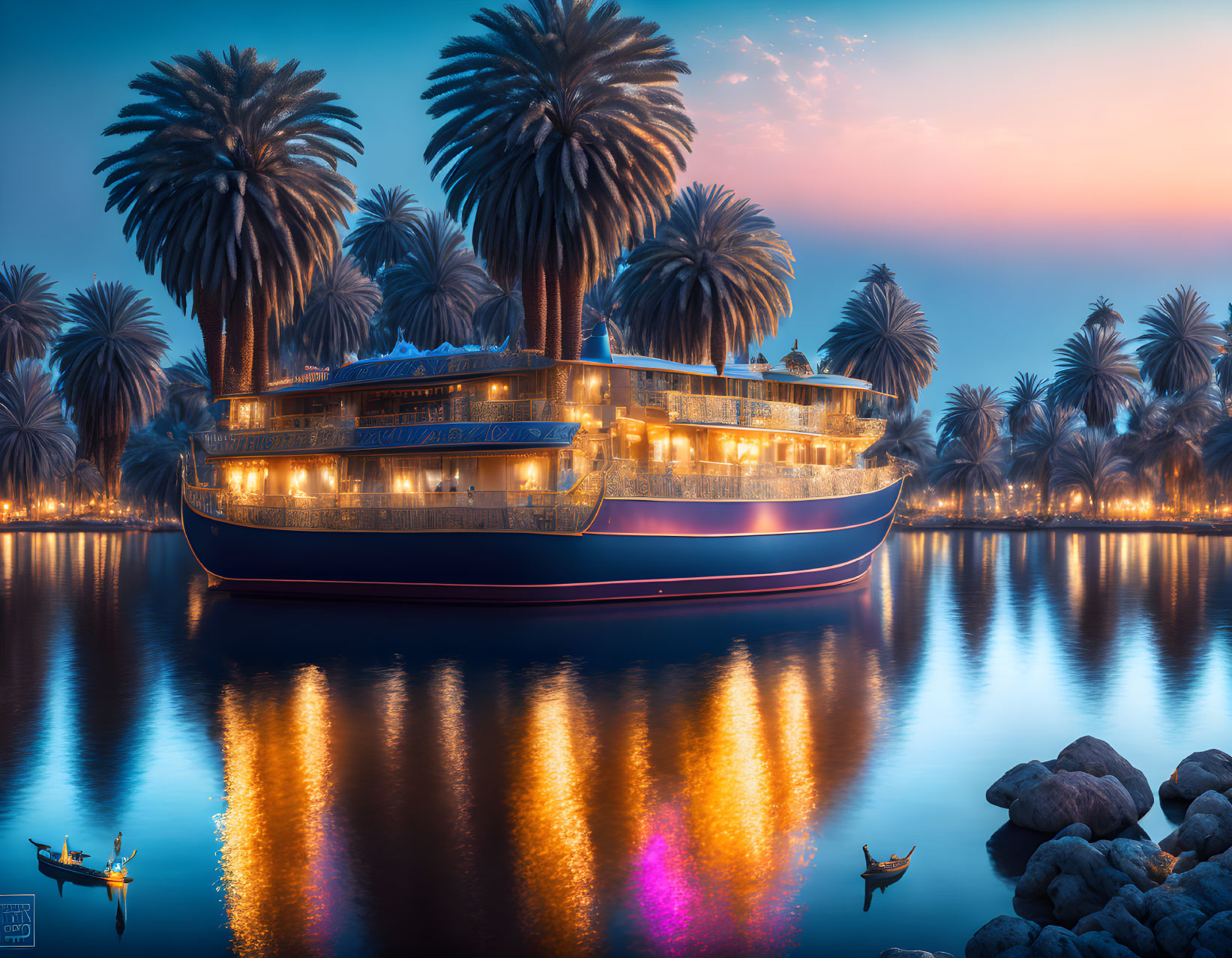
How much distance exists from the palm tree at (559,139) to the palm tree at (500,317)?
33.0 metres

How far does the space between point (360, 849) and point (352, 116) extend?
4306cm

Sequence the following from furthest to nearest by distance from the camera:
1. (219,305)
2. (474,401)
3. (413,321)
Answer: (413,321) → (219,305) → (474,401)

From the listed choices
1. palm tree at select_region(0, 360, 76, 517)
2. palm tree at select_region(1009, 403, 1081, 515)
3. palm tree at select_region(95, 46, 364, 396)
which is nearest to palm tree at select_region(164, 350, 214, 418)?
palm tree at select_region(0, 360, 76, 517)

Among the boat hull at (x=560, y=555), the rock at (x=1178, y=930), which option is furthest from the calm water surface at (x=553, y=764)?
the boat hull at (x=560, y=555)

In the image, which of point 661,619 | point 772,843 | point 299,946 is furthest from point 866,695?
point 299,946

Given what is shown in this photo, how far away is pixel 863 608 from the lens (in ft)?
117

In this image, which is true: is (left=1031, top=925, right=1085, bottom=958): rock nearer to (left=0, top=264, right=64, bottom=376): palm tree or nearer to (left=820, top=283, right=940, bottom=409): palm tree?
(left=820, top=283, right=940, bottom=409): palm tree

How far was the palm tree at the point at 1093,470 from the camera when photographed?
5113 inches

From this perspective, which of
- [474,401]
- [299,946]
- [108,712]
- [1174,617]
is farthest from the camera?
[474,401]

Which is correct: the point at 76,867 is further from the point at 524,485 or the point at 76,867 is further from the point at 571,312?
the point at 571,312

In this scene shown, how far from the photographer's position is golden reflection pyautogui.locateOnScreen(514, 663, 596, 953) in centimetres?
920

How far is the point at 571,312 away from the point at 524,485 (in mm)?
Result: 8924

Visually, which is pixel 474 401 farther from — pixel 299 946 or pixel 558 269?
pixel 299 946

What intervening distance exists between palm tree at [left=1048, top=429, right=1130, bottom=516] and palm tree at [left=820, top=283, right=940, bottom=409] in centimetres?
5162
